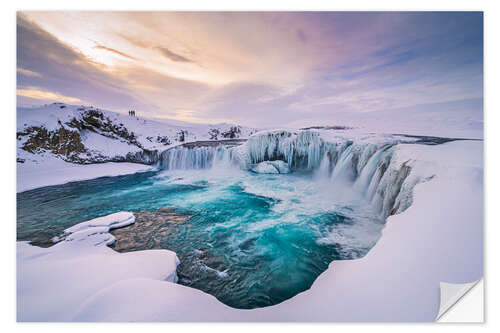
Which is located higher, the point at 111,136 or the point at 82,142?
the point at 111,136

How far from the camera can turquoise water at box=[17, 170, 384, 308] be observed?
1.91 m

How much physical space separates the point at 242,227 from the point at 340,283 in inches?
75.9

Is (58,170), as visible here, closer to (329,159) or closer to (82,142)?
(82,142)

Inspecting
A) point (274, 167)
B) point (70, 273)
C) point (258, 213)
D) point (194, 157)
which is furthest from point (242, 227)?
point (194, 157)

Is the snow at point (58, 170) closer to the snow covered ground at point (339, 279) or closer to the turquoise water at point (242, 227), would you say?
the turquoise water at point (242, 227)

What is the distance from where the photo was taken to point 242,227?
304 cm

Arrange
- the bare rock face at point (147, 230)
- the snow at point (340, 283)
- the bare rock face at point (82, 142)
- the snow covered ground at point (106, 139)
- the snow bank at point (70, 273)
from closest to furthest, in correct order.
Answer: the snow at point (340, 283) → the snow bank at point (70, 273) → the bare rock face at point (147, 230) → the snow covered ground at point (106, 139) → the bare rock face at point (82, 142)

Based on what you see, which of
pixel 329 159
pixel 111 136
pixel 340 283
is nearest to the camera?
pixel 340 283

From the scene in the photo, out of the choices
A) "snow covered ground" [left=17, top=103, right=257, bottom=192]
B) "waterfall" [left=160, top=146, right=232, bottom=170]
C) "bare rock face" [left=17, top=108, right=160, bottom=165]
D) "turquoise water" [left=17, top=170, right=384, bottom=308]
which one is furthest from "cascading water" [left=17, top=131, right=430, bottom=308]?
"waterfall" [left=160, top=146, right=232, bottom=170]

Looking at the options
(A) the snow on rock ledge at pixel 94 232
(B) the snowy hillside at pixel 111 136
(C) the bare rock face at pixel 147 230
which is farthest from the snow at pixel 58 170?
(C) the bare rock face at pixel 147 230

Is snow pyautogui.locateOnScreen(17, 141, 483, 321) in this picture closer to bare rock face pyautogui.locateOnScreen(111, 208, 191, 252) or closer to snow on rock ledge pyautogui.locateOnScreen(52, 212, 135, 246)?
snow on rock ledge pyautogui.locateOnScreen(52, 212, 135, 246)

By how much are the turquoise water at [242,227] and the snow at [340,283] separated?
1.56 feet

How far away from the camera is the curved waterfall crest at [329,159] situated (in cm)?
259

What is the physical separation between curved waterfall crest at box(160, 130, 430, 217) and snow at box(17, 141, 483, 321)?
18.7 inches
